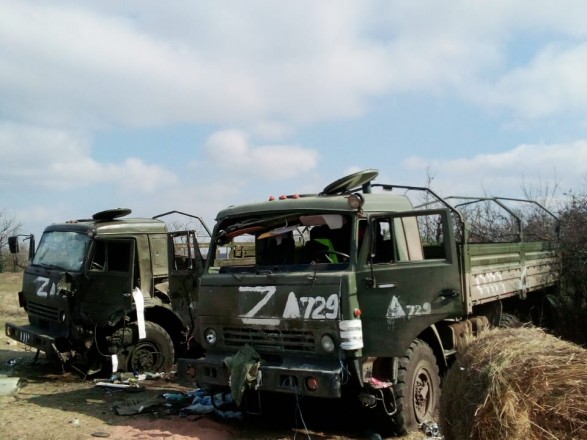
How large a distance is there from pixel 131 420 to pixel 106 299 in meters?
2.71

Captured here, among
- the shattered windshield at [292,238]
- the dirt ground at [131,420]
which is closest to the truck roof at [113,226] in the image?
the dirt ground at [131,420]

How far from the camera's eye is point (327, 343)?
5301 millimetres

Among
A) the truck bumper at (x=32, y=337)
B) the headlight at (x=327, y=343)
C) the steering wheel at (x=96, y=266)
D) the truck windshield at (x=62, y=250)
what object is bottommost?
the truck bumper at (x=32, y=337)

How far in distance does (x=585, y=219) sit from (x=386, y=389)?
22.4 feet

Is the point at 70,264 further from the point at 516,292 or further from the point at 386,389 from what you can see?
the point at 516,292

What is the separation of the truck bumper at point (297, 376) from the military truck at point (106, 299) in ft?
7.73

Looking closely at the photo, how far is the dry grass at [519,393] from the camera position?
12.5 ft

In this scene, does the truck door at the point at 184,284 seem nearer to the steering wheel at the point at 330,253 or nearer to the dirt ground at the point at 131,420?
the dirt ground at the point at 131,420

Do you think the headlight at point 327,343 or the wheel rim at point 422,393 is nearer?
the headlight at point 327,343

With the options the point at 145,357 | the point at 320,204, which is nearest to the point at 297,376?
the point at 320,204

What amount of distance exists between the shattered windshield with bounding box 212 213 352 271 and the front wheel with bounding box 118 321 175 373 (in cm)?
257

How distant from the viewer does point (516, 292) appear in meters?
8.38

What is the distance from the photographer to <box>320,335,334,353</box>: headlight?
5.28 m

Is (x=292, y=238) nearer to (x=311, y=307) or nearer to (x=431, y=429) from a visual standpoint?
(x=311, y=307)
